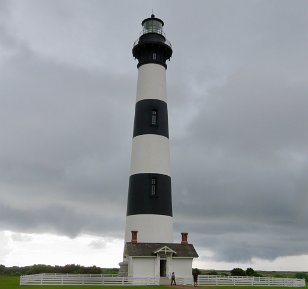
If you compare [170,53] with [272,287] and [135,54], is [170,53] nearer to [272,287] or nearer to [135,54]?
[135,54]

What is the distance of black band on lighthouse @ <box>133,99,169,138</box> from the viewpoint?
3391 centimetres

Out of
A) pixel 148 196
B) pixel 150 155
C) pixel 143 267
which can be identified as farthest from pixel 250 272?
pixel 150 155

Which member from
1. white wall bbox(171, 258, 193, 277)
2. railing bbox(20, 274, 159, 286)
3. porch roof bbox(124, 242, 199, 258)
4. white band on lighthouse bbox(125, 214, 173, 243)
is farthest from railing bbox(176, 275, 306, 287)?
white band on lighthouse bbox(125, 214, 173, 243)

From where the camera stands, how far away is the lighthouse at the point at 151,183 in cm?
3030

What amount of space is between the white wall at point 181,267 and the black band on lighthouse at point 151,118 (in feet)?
31.1

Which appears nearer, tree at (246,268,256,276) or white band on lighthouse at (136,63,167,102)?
white band on lighthouse at (136,63,167,102)

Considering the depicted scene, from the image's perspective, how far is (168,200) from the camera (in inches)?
1296

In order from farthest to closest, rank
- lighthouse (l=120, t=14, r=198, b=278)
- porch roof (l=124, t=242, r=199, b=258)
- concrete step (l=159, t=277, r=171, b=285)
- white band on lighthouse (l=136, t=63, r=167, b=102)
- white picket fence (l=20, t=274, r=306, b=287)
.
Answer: white band on lighthouse (l=136, t=63, r=167, b=102), lighthouse (l=120, t=14, r=198, b=278), porch roof (l=124, t=242, r=199, b=258), concrete step (l=159, t=277, r=171, b=285), white picket fence (l=20, t=274, r=306, b=287)

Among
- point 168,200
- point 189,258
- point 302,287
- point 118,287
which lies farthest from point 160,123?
point 302,287

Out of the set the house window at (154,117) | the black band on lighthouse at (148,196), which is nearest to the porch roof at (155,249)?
the black band on lighthouse at (148,196)

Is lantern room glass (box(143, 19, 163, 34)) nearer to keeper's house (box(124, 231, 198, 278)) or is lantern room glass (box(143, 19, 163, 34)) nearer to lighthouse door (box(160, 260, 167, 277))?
keeper's house (box(124, 231, 198, 278))

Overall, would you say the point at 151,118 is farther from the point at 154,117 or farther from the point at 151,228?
the point at 151,228

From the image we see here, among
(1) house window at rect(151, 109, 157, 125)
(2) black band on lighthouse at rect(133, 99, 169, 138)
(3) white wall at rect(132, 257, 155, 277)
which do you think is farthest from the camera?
(1) house window at rect(151, 109, 157, 125)

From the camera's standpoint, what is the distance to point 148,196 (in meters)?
32.0
